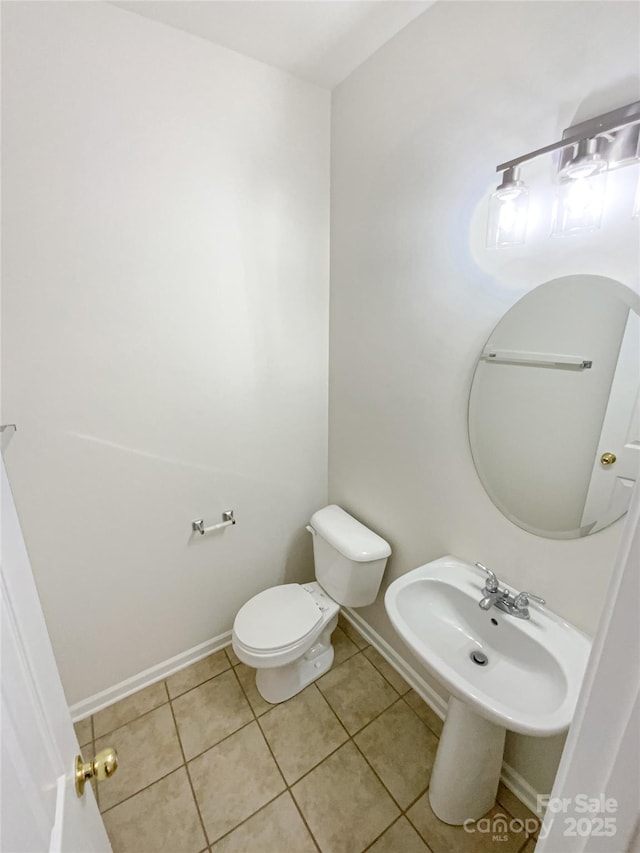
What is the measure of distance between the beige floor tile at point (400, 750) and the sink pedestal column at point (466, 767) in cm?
10

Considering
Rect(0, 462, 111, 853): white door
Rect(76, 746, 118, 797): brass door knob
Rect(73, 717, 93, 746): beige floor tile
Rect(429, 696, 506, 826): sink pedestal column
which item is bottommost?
Rect(73, 717, 93, 746): beige floor tile

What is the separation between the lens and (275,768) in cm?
140

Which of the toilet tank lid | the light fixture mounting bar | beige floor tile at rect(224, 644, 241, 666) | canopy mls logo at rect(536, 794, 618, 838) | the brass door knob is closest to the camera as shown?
canopy mls logo at rect(536, 794, 618, 838)

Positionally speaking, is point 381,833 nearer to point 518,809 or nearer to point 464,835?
point 464,835

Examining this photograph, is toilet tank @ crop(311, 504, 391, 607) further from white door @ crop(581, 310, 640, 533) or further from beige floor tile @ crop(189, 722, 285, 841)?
white door @ crop(581, 310, 640, 533)

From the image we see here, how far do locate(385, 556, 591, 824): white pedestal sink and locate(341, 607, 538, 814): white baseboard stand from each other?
106 mm

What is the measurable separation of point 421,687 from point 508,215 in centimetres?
187

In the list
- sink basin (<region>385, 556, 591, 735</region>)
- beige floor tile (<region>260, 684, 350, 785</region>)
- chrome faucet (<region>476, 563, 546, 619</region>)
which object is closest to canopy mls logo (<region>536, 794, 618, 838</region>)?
sink basin (<region>385, 556, 591, 735</region>)

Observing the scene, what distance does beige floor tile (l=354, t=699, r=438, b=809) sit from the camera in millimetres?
1352

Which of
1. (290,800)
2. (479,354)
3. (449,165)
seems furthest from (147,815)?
(449,165)

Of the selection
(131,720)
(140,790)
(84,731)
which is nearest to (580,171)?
(140,790)

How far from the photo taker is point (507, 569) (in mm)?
1214

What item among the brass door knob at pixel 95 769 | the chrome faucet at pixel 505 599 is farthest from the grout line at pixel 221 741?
the chrome faucet at pixel 505 599

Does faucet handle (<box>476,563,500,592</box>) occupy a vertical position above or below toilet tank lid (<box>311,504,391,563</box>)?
above
